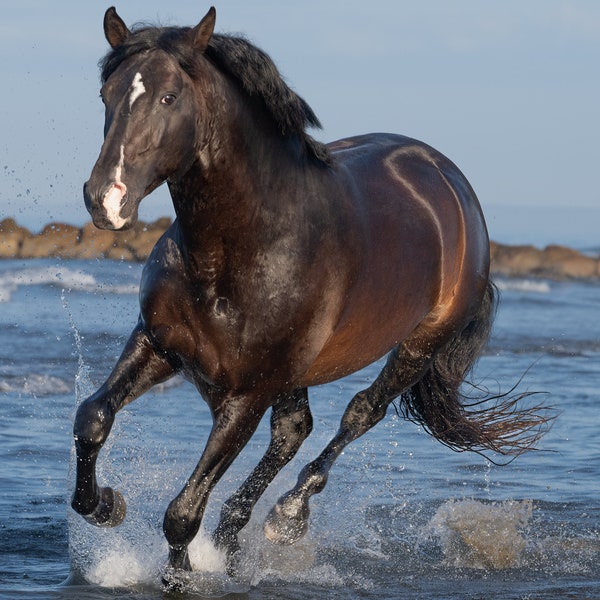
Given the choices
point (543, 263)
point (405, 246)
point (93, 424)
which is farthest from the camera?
point (543, 263)

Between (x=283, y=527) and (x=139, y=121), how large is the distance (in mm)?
2420

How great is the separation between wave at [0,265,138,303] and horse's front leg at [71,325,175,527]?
488 inches

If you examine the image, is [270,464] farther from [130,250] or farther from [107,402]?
[130,250]

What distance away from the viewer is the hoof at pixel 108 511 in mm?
4969

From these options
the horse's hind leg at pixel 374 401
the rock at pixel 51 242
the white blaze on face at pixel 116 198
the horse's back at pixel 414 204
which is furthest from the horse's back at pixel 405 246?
the rock at pixel 51 242

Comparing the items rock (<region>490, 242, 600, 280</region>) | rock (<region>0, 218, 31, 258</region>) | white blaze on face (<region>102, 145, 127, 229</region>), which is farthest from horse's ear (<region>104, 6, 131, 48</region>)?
rock (<region>490, 242, 600, 280</region>)

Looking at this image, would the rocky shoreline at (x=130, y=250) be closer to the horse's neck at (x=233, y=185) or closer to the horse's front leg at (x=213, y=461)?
the horse's front leg at (x=213, y=461)

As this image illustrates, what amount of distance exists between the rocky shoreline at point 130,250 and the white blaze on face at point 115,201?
714 inches

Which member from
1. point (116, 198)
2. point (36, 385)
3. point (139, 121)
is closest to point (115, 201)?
point (116, 198)

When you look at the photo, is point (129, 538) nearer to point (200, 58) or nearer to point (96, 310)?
point (200, 58)

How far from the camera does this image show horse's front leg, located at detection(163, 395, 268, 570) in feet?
15.5

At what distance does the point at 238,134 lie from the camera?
14.4ft

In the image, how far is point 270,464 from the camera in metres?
5.76

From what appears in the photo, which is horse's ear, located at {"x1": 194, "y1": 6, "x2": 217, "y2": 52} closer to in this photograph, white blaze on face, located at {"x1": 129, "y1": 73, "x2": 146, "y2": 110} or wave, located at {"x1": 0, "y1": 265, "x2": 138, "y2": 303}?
white blaze on face, located at {"x1": 129, "y1": 73, "x2": 146, "y2": 110}
